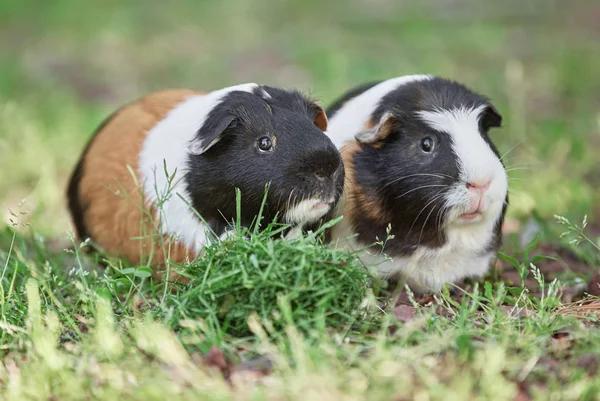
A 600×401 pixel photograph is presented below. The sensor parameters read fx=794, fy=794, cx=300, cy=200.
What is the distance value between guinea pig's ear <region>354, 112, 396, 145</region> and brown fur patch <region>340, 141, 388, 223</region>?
9 centimetres

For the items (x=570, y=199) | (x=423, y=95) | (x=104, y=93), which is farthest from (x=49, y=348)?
(x=104, y=93)

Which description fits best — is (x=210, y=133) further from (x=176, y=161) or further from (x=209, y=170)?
(x=176, y=161)

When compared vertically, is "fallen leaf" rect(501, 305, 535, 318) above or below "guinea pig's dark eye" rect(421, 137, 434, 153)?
below

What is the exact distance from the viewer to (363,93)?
3838 millimetres

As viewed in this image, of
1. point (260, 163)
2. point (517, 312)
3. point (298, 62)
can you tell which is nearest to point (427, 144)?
point (260, 163)

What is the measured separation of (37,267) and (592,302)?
2.47 m

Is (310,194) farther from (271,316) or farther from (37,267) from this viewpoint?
(37,267)

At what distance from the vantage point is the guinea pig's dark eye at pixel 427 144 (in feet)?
11.0

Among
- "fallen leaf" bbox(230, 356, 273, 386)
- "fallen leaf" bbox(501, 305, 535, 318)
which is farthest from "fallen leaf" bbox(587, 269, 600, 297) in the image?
"fallen leaf" bbox(230, 356, 273, 386)

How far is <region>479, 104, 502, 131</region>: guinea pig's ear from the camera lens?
3.52 meters

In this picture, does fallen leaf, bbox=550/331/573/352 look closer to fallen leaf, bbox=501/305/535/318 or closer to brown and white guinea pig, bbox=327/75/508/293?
fallen leaf, bbox=501/305/535/318

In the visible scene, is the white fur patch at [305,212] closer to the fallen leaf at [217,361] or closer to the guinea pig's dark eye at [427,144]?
the guinea pig's dark eye at [427,144]

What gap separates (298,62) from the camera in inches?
343

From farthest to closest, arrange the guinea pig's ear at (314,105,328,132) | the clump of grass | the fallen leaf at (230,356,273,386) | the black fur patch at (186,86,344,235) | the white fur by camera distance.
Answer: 1. the guinea pig's ear at (314,105,328,132)
2. the white fur
3. the black fur patch at (186,86,344,235)
4. the clump of grass
5. the fallen leaf at (230,356,273,386)
